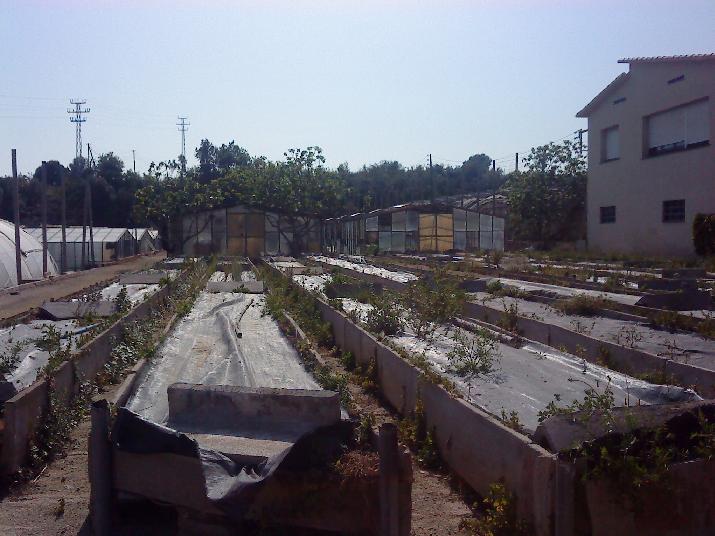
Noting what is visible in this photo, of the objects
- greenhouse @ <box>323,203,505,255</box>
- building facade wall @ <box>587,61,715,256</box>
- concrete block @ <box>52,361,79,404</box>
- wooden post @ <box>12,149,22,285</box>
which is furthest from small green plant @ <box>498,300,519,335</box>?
greenhouse @ <box>323,203,505,255</box>

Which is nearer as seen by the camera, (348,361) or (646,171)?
(348,361)

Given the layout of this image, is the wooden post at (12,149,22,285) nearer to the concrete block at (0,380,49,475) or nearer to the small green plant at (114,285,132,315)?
the small green plant at (114,285,132,315)

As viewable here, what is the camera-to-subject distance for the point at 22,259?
2811 cm

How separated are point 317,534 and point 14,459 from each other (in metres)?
2.66

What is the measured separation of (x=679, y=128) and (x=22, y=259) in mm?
24616

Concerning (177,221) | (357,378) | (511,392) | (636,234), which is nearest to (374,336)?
(357,378)

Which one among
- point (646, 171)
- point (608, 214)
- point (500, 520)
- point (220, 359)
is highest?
point (646, 171)

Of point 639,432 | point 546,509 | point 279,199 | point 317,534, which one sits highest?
point 279,199

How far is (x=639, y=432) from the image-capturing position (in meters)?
4.22

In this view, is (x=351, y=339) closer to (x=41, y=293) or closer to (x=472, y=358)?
(x=472, y=358)

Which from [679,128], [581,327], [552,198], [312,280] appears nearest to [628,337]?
[581,327]

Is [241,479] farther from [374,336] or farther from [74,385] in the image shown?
[374,336]

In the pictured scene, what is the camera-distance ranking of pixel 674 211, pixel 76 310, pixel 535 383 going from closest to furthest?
pixel 535 383 < pixel 76 310 < pixel 674 211

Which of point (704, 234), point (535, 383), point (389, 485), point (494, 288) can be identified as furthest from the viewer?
point (704, 234)
